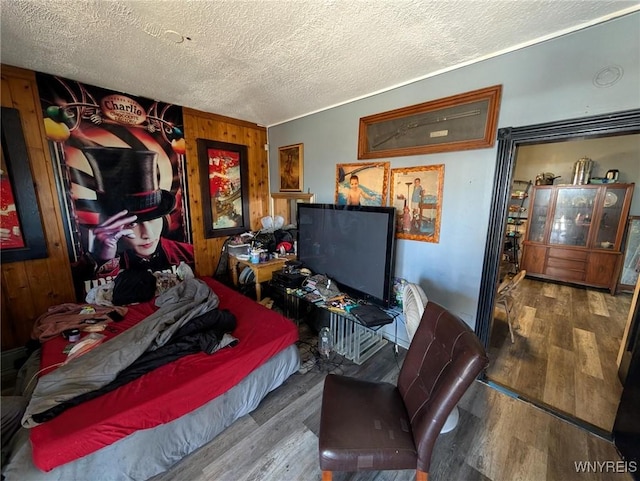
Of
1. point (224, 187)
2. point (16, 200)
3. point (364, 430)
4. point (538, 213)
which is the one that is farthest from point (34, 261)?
point (538, 213)

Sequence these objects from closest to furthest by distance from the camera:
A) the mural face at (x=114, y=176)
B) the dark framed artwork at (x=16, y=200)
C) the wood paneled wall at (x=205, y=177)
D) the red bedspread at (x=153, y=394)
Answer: the red bedspread at (x=153, y=394)
the dark framed artwork at (x=16, y=200)
the mural face at (x=114, y=176)
the wood paneled wall at (x=205, y=177)

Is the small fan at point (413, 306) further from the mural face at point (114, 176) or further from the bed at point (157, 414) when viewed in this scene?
the mural face at point (114, 176)

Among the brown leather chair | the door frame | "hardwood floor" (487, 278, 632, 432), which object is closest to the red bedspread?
the brown leather chair

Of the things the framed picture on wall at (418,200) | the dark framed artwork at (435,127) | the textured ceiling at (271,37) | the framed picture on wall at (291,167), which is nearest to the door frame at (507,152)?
the dark framed artwork at (435,127)

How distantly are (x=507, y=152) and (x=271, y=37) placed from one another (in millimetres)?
1695

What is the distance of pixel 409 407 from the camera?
1.22m

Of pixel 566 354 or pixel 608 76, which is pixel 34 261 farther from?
pixel 566 354

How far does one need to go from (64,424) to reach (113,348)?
424mm

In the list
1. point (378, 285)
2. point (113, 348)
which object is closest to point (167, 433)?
point (113, 348)

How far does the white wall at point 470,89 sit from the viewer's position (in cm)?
131

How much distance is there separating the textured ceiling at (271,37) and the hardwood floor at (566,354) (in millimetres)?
2393

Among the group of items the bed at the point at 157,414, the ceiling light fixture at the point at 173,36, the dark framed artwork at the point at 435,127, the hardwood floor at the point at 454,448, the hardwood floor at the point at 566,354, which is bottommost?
the hardwood floor at the point at 454,448

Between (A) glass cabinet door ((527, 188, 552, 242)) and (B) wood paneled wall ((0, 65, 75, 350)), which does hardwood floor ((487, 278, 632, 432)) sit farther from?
(B) wood paneled wall ((0, 65, 75, 350))

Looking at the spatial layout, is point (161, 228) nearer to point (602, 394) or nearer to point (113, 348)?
point (113, 348)
